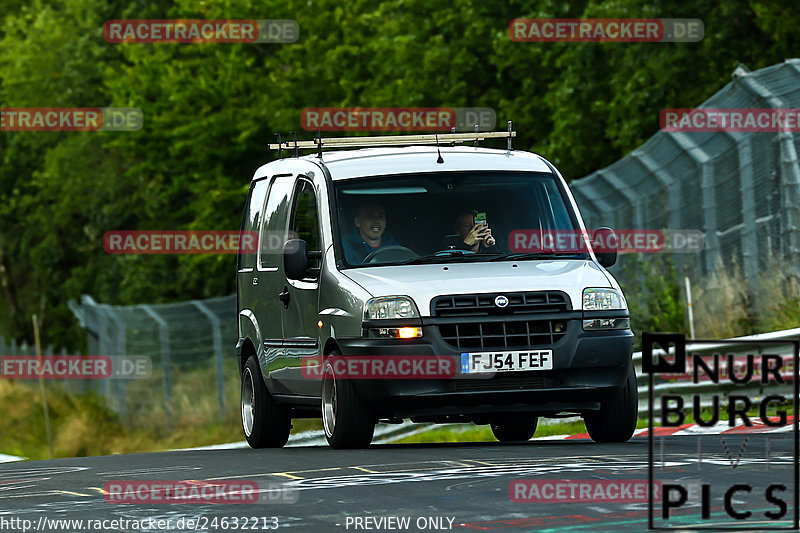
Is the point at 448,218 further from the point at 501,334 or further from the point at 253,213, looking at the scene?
the point at 253,213

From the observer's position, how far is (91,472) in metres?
13.0

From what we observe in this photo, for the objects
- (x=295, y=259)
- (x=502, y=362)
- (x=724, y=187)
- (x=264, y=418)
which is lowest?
(x=264, y=418)

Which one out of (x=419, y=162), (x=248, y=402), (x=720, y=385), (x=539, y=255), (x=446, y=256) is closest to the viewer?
(x=446, y=256)

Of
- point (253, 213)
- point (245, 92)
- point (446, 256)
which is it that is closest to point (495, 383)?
point (446, 256)

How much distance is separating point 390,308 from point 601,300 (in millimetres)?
1464

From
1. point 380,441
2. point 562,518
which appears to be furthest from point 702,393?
point 562,518

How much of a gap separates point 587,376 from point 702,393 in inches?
167

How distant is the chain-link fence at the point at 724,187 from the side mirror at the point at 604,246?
601 cm

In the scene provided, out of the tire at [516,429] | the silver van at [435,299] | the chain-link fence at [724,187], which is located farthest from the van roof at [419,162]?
the chain-link fence at [724,187]

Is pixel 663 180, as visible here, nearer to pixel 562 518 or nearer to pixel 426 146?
pixel 426 146

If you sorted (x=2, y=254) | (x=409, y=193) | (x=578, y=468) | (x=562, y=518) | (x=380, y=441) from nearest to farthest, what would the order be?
(x=562, y=518) < (x=578, y=468) < (x=409, y=193) < (x=380, y=441) < (x=2, y=254)

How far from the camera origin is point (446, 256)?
13.2 metres

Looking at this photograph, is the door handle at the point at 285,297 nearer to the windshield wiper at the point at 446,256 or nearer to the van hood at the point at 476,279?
the van hood at the point at 476,279

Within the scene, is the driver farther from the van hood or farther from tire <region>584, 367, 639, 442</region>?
tire <region>584, 367, 639, 442</region>
